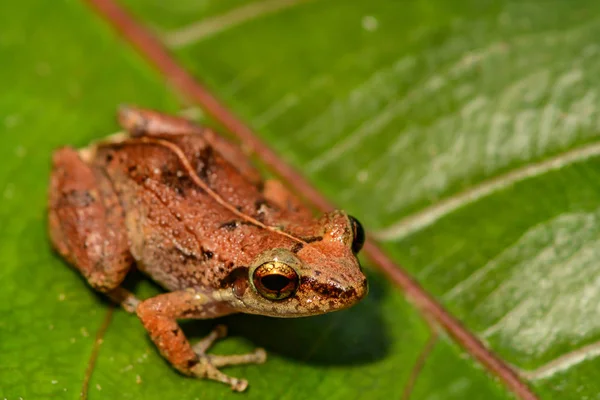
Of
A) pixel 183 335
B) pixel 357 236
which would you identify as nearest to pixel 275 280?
pixel 357 236

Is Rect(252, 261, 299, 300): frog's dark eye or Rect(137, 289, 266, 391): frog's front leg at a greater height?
Rect(252, 261, 299, 300): frog's dark eye

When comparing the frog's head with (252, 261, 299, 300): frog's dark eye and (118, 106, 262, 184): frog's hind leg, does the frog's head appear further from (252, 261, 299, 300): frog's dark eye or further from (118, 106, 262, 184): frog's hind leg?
(118, 106, 262, 184): frog's hind leg

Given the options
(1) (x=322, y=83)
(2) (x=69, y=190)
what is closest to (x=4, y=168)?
(2) (x=69, y=190)

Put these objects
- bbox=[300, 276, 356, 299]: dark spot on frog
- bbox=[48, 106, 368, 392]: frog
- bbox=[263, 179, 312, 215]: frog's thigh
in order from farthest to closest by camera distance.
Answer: bbox=[263, 179, 312, 215]: frog's thigh < bbox=[48, 106, 368, 392]: frog < bbox=[300, 276, 356, 299]: dark spot on frog

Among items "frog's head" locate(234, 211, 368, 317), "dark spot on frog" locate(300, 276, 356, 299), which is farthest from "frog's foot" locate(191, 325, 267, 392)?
"dark spot on frog" locate(300, 276, 356, 299)

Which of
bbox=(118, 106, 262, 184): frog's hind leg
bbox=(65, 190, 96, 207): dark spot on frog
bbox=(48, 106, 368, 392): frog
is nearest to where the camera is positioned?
bbox=(48, 106, 368, 392): frog

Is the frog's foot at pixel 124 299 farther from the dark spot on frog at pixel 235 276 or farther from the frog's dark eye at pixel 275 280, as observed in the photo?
the frog's dark eye at pixel 275 280

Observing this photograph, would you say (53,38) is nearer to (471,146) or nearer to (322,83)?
(322,83)

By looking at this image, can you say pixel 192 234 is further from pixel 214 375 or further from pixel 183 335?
pixel 214 375
